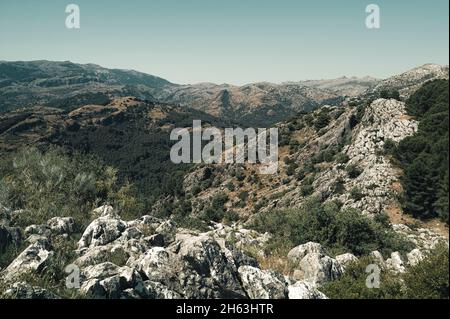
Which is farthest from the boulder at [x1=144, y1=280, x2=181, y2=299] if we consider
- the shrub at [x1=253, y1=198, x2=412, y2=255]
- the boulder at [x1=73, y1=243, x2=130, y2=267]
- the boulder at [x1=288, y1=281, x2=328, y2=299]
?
the shrub at [x1=253, y1=198, x2=412, y2=255]

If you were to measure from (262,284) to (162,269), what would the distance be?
17.7ft

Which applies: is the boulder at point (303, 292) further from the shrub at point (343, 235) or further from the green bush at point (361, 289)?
the shrub at point (343, 235)

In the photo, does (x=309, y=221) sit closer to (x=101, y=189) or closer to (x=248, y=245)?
(x=248, y=245)

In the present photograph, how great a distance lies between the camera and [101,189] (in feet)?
200

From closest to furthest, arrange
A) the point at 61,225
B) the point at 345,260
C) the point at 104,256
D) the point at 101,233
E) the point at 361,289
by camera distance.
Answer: the point at 361,289 → the point at 104,256 → the point at 101,233 → the point at 345,260 → the point at 61,225

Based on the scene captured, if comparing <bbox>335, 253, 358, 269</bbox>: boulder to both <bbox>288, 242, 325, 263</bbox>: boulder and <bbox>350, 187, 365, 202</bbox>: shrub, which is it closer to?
<bbox>288, 242, 325, 263</bbox>: boulder

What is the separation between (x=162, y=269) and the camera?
20766 mm

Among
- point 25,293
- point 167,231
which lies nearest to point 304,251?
point 167,231

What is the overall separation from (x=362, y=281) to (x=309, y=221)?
16960 mm

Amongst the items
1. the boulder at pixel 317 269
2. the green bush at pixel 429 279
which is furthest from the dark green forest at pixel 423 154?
the green bush at pixel 429 279

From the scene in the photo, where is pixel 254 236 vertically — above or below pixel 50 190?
below

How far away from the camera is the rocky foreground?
19.6 metres

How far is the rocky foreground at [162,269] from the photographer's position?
64.4ft

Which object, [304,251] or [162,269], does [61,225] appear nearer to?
[162,269]
